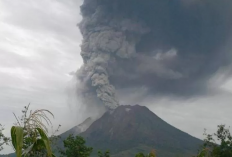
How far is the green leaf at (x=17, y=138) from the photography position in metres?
3.66

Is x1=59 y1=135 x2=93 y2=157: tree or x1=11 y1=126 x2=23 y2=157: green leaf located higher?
x1=59 y1=135 x2=93 y2=157: tree

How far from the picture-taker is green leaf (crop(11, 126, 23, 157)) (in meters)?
3.66

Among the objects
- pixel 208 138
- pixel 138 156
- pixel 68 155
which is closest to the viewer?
pixel 138 156

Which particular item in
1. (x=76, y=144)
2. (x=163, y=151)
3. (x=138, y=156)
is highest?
(x=163, y=151)

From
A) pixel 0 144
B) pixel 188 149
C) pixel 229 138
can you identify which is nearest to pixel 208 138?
pixel 229 138

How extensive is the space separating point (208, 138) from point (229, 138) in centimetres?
248

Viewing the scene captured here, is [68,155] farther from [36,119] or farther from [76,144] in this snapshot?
[36,119]

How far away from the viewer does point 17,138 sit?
371cm

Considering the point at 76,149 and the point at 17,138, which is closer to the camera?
the point at 17,138

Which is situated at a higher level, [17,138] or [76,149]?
[76,149]

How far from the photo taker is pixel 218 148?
36125 millimetres

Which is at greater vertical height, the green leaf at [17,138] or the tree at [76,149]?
the tree at [76,149]

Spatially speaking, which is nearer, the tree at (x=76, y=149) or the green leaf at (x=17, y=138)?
the green leaf at (x=17, y=138)

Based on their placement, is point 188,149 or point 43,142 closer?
point 43,142
